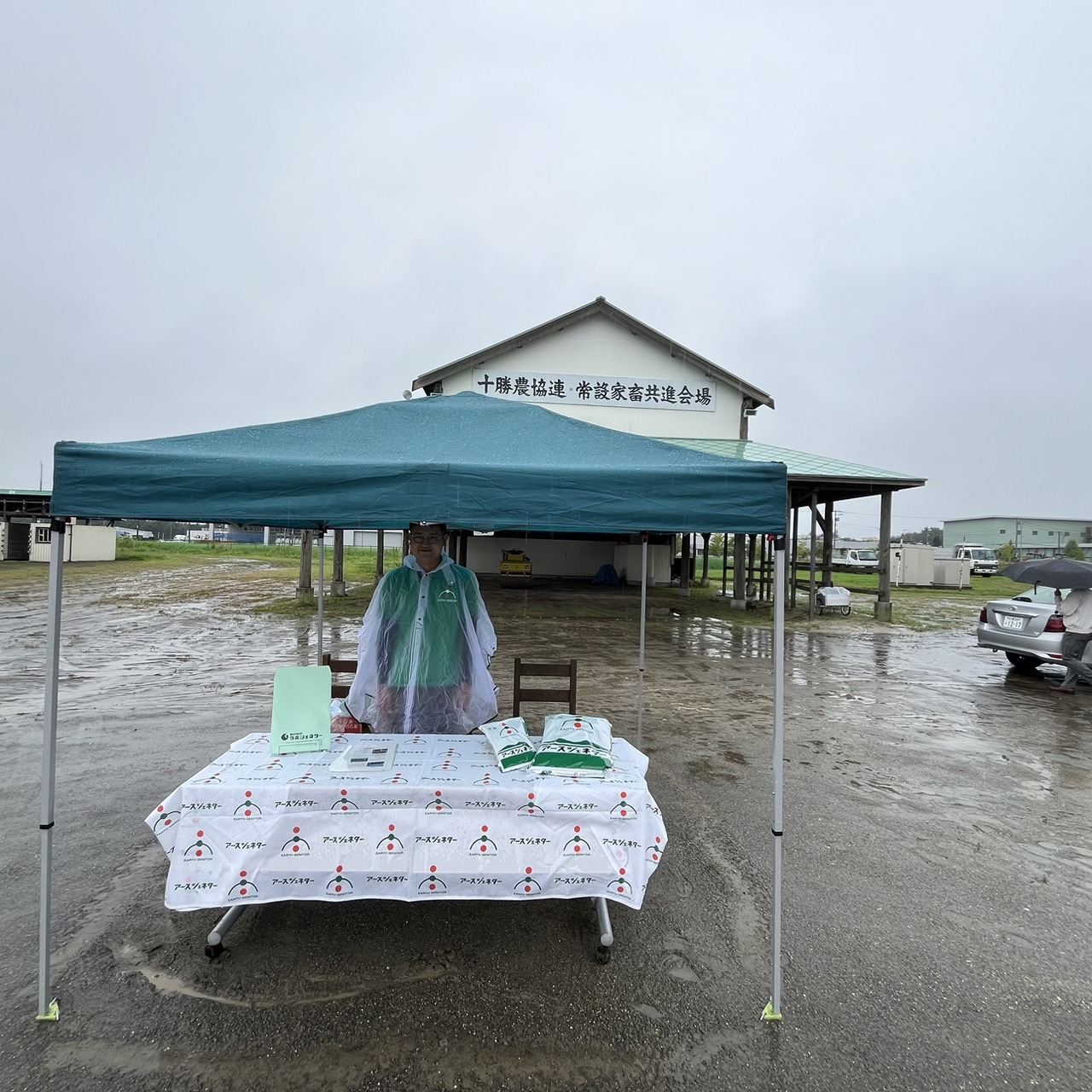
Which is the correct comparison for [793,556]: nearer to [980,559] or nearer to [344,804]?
[344,804]

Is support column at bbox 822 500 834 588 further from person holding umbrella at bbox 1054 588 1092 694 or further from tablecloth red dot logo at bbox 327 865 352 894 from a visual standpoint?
tablecloth red dot logo at bbox 327 865 352 894

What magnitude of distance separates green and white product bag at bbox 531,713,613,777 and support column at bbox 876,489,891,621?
14503mm

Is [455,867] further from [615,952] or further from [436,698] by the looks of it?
[436,698]

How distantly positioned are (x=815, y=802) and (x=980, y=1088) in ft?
7.94

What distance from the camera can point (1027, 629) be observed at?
29.1 feet

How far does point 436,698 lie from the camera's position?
12.2 feet

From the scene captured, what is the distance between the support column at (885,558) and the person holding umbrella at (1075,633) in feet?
23.6

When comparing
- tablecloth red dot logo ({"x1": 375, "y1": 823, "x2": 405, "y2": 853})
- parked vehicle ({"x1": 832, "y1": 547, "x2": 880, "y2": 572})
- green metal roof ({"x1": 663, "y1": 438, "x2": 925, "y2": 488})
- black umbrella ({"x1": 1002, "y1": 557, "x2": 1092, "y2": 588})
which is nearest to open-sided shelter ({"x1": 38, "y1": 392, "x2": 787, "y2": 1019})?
tablecloth red dot logo ({"x1": 375, "y1": 823, "x2": 405, "y2": 853})

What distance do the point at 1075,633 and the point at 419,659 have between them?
28.1ft

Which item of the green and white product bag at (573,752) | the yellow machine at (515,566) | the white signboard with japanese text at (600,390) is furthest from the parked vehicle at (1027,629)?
the yellow machine at (515,566)

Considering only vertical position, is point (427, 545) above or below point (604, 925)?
above

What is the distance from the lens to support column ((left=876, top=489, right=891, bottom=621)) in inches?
611

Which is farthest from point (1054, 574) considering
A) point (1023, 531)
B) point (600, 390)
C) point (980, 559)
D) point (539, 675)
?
point (1023, 531)

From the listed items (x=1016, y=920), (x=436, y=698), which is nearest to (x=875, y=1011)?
(x=1016, y=920)
